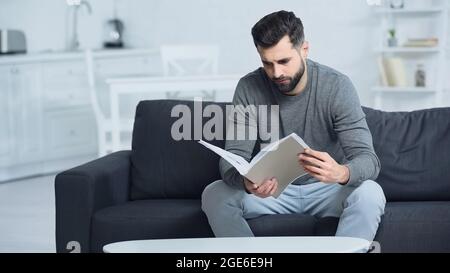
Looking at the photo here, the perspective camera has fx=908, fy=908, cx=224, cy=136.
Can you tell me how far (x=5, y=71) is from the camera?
594cm

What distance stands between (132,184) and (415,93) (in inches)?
128

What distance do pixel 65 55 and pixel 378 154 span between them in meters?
3.44

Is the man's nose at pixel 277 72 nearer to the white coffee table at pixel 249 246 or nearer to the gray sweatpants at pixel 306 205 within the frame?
the gray sweatpants at pixel 306 205

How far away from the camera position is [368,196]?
2.89 metres

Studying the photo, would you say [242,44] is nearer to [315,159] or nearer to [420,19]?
[420,19]

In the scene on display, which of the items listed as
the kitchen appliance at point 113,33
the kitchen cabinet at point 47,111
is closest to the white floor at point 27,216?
the kitchen cabinet at point 47,111

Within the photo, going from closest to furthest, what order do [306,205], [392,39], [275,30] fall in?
[275,30] → [306,205] → [392,39]

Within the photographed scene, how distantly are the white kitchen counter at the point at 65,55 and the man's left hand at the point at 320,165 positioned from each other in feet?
11.8

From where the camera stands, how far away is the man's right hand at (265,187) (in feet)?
9.37

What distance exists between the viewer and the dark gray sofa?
10.0ft

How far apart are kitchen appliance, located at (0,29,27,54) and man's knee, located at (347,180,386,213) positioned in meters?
3.83

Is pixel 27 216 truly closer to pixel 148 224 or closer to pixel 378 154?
pixel 148 224

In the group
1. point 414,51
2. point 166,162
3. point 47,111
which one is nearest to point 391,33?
point 414,51

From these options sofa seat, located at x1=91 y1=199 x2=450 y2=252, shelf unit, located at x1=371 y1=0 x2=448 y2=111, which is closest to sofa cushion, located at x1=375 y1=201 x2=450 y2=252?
sofa seat, located at x1=91 y1=199 x2=450 y2=252
